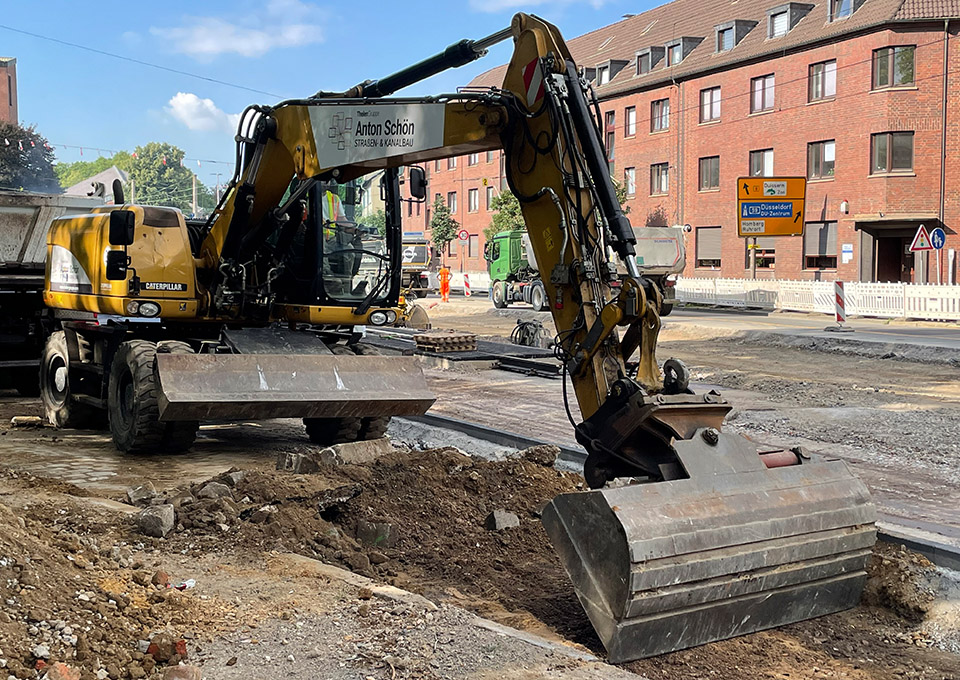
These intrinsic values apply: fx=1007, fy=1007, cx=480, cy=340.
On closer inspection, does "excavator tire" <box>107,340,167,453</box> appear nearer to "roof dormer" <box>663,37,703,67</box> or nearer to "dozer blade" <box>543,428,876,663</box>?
"dozer blade" <box>543,428,876,663</box>

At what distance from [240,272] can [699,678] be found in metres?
6.64

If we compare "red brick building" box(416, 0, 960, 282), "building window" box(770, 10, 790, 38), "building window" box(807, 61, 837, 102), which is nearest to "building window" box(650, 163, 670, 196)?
"red brick building" box(416, 0, 960, 282)

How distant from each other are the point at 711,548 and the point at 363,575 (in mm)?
2248

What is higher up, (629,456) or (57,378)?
(629,456)

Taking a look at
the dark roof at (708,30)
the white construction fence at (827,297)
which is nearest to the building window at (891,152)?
the dark roof at (708,30)

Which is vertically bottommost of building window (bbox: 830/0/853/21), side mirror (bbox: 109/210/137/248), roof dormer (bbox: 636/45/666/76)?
side mirror (bbox: 109/210/137/248)

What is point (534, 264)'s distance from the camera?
2986 centimetres

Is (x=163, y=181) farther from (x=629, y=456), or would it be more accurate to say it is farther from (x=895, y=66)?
(x=629, y=456)

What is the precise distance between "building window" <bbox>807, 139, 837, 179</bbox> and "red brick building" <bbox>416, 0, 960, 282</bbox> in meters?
0.06

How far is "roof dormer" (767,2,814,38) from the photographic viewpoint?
41.7m

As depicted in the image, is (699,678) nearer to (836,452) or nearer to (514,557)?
(514,557)

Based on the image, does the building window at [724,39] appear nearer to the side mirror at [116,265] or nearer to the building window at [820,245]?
the building window at [820,245]

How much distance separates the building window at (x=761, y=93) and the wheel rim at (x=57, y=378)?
35.5 meters

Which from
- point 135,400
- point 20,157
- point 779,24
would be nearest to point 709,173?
point 779,24
